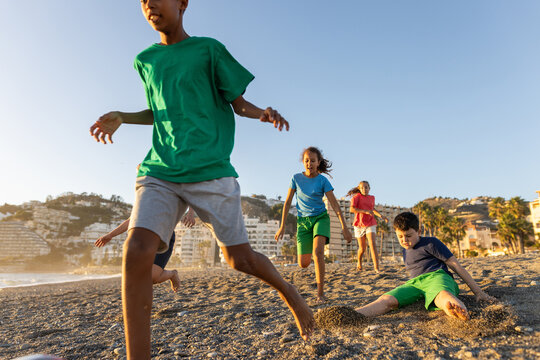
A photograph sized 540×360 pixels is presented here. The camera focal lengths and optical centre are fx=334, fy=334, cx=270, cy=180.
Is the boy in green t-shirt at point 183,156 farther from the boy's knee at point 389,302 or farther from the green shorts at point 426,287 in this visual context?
the green shorts at point 426,287

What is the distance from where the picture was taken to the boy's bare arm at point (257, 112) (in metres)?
1.91

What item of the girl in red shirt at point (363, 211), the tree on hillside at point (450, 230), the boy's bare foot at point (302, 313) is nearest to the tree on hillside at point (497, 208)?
the tree on hillside at point (450, 230)

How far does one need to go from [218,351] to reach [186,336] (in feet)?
2.11

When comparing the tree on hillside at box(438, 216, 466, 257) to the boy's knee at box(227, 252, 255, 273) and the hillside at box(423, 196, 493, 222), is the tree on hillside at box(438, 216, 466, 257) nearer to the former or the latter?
the boy's knee at box(227, 252, 255, 273)

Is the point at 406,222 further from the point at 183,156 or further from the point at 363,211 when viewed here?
the point at 363,211

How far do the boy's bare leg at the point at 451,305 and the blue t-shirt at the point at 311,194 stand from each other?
2.09 metres

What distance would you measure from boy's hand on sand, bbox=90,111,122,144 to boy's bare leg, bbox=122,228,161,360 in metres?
0.83

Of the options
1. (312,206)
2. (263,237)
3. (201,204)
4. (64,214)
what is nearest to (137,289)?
(201,204)

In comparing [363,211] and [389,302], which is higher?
[363,211]

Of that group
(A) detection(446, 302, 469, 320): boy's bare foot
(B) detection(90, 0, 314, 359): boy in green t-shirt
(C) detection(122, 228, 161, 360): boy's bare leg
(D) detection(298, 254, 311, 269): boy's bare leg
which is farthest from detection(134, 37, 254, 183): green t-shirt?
(D) detection(298, 254, 311, 269): boy's bare leg

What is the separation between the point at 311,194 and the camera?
15.6 ft

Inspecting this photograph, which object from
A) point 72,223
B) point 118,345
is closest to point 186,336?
point 118,345

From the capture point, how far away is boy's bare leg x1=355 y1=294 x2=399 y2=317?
10.1 feet

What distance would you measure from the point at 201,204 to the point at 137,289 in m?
0.54
